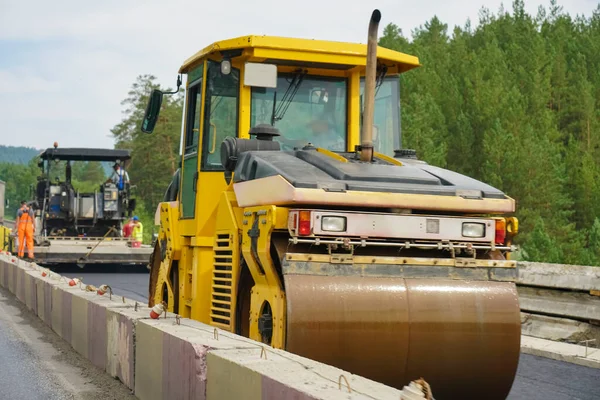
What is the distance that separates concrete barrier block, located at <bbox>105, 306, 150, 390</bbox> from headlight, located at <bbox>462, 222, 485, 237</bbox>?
8.27 feet

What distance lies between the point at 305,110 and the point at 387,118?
86cm


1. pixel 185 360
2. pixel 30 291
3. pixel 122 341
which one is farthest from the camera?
pixel 30 291

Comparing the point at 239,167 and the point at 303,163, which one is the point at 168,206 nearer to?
the point at 239,167

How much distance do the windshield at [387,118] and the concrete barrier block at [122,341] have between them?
2504mm

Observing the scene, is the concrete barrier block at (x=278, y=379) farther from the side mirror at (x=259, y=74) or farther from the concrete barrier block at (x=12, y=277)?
the concrete barrier block at (x=12, y=277)

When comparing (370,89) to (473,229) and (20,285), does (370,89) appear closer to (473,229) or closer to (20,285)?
(473,229)

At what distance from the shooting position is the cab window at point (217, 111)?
830cm

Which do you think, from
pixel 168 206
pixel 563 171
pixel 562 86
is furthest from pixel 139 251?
pixel 562 86

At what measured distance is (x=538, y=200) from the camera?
55.6m

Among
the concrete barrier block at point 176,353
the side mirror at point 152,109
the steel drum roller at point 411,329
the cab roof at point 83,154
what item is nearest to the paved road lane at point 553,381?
the steel drum roller at point 411,329

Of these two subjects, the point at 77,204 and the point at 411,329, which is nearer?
the point at 411,329

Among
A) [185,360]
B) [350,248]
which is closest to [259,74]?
[350,248]

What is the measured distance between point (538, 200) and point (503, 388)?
50.6m

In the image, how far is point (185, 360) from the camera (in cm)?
580
